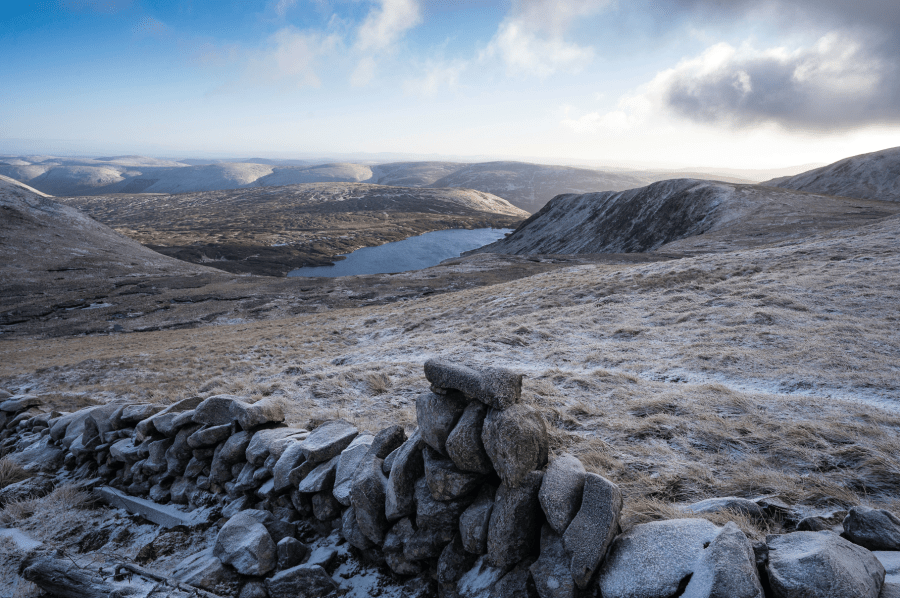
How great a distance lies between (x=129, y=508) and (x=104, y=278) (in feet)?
209

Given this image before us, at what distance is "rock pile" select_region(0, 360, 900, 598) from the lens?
3525 millimetres

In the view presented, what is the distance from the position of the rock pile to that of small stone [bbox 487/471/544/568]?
0.6 inches

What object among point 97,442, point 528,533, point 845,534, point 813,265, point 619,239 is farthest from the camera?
point 619,239

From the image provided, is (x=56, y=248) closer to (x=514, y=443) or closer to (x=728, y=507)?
(x=514, y=443)

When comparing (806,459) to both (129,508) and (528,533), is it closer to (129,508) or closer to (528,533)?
(528,533)

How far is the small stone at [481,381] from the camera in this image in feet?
16.6

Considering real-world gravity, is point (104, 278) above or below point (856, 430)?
below

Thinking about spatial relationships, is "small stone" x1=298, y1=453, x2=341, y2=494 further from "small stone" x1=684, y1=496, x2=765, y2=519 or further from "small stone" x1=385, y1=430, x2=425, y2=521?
"small stone" x1=684, y1=496, x2=765, y2=519

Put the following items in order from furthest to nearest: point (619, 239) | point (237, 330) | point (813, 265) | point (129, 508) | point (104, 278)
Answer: point (619, 239) → point (104, 278) → point (237, 330) → point (813, 265) → point (129, 508)

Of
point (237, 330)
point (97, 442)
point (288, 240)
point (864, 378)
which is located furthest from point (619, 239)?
point (288, 240)

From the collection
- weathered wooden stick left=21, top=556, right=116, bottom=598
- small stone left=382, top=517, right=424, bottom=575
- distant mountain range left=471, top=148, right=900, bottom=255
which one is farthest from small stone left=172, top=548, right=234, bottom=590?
distant mountain range left=471, top=148, right=900, bottom=255

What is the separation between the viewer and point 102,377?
18.5m

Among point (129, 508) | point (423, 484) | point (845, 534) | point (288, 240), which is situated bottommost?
point (288, 240)

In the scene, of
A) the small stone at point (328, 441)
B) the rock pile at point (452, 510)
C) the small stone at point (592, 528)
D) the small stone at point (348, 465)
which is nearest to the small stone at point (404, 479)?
the rock pile at point (452, 510)
